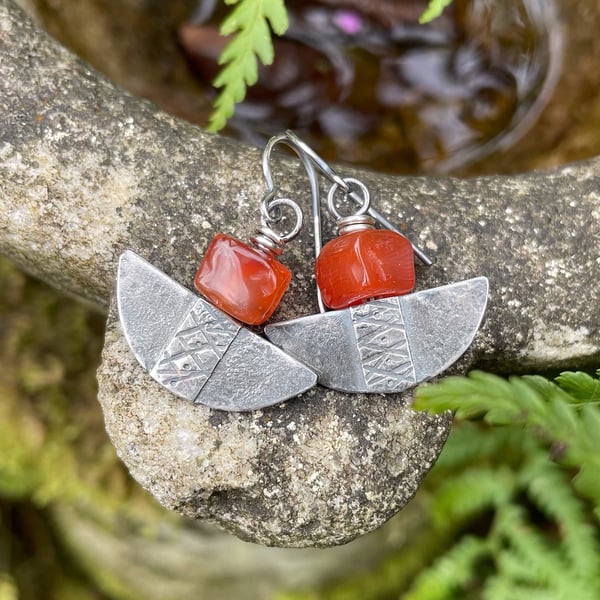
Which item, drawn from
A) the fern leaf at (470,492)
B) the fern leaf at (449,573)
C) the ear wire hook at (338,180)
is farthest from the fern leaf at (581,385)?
the fern leaf at (449,573)

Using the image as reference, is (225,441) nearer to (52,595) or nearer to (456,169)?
(456,169)

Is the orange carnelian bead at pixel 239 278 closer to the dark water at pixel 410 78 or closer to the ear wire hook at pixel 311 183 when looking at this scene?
the ear wire hook at pixel 311 183

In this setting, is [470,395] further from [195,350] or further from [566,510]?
[566,510]

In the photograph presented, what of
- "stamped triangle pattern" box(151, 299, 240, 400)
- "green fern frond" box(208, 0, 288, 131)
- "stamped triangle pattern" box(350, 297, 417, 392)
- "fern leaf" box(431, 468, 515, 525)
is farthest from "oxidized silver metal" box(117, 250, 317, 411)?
"fern leaf" box(431, 468, 515, 525)

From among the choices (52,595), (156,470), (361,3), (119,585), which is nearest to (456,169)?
(361,3)

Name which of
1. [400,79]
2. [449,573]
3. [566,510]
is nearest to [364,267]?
[400,79]

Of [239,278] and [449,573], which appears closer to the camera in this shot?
[239,278]

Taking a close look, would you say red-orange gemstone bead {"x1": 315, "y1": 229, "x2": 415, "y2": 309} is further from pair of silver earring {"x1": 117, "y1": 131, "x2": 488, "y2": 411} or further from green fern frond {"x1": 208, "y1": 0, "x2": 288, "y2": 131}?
green fern frond {"x1": 208, "y1": 0, "x2": 288, "y2": 131}
